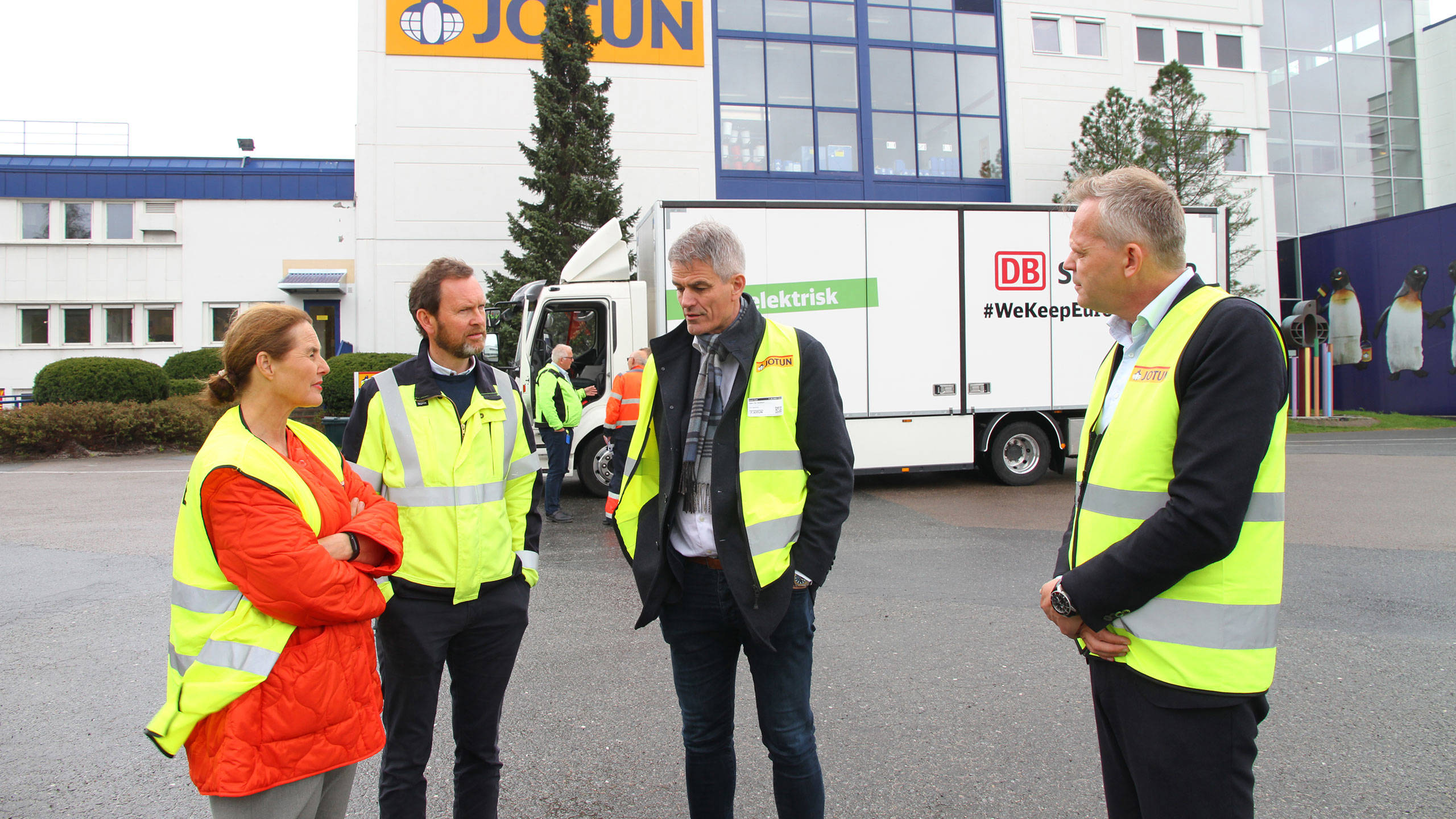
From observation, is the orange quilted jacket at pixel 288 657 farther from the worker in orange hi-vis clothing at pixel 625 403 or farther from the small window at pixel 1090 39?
the small window at pixel 1090 39

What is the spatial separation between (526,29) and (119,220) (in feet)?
48.5

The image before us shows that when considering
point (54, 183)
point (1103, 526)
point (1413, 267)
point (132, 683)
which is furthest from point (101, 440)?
point (1413, 267)

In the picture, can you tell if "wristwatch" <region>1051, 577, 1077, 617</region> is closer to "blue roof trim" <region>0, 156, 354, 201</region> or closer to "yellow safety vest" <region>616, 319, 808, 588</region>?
"yellow safety vest" <region>616, 319, 808, 588</region>

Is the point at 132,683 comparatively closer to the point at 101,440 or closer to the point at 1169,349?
the point at 1169,349

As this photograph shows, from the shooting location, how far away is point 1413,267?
2247 centimetres

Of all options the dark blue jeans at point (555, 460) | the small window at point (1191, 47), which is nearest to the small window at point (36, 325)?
the dark blue jeans at point (555, 460)

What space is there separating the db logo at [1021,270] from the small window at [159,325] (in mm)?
25370

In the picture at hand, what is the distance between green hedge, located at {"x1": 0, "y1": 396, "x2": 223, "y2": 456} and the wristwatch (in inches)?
606

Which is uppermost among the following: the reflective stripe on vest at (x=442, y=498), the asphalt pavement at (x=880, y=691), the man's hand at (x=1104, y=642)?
the reflective stripe on vest at (x=442, y=498)

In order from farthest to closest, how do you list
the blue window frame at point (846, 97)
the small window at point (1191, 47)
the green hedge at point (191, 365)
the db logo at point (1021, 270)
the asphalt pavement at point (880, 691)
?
the small window at point (1191, 47) < the blue window frame at point (846, 97) < the green hedge at point (191, 365) < the db logo at point (1021, 270) < the asphalt pavement at point (880, 691)

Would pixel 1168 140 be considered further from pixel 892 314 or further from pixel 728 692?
pixel 728 692

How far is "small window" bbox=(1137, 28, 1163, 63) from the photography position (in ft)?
85.7

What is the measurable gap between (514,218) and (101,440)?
9.04 metres

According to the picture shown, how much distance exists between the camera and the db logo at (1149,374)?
1797 mm
